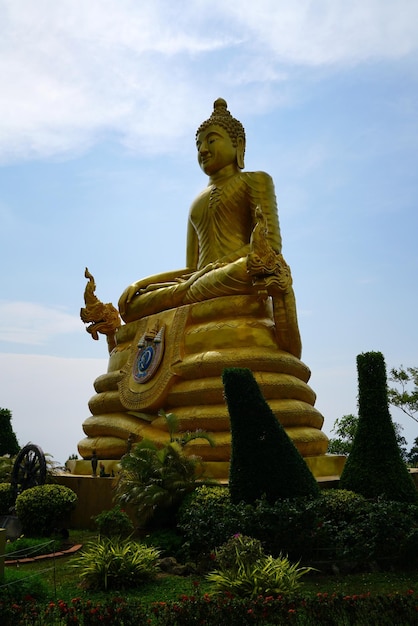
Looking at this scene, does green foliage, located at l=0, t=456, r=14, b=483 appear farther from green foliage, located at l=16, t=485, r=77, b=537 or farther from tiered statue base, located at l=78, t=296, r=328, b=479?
green foliage, located at l=16, t=485, r=77, b=537

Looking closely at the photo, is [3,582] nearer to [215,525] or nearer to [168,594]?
[168,594]

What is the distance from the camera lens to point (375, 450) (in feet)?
35.2

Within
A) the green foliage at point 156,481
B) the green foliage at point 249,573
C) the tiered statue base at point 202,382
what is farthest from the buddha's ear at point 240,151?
the green foliage at point 249,573

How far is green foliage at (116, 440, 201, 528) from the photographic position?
402 inches

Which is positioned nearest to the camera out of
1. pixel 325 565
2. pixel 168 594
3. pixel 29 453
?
pixel 168 594

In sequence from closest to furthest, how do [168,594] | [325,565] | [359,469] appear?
[168,594]
[325,565]
[359,469]

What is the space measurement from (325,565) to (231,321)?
6113 mm

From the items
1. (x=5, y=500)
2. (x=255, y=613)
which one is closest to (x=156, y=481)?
(x=5, y=500)

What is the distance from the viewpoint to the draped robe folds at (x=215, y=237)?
49.9 feet

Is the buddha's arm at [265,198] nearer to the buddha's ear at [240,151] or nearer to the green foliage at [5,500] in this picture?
the buddha's ear at [240,151]

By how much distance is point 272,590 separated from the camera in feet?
22.0

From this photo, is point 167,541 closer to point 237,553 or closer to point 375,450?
point 237,553

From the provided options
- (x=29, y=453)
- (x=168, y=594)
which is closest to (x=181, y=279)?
(x=29, y=453)

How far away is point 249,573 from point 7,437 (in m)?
15.1
